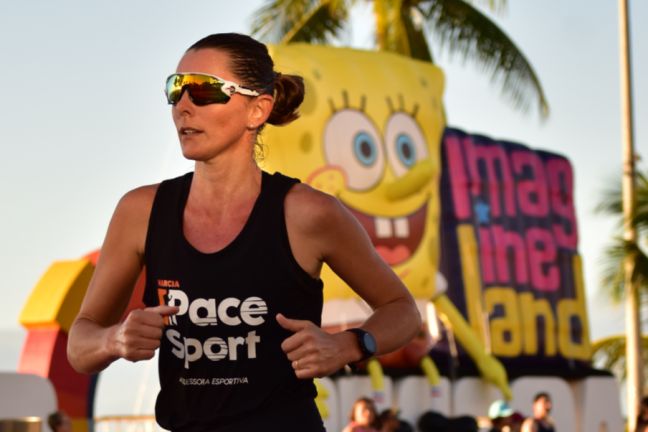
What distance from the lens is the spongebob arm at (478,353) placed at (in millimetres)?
19938

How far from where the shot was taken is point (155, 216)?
292 centimetres

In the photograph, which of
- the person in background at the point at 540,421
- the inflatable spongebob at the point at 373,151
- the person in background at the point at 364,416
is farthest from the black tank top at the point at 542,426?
the inflatable spongebob at the point at 373,151

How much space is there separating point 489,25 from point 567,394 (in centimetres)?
655

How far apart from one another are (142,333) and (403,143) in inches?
596

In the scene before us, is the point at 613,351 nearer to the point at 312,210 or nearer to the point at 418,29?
the point at 418,29

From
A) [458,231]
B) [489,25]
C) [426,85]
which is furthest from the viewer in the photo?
[489,25]

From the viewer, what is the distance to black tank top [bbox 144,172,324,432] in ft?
9.11

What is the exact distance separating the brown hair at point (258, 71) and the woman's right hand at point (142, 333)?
1.92ft

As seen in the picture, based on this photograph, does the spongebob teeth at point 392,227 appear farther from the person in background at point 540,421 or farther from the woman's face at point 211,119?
the woman's face at point 211,119

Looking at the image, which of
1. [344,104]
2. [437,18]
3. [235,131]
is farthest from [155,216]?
[437,18]

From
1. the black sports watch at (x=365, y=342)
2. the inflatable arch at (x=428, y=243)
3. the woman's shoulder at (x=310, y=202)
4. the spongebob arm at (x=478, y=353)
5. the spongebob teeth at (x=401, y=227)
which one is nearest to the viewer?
the black sports watch at (x=365, y=342)

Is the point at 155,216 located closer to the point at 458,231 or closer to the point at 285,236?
the point at 285,236

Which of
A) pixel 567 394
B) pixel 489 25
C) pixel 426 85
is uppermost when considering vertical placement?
pixel 489 25

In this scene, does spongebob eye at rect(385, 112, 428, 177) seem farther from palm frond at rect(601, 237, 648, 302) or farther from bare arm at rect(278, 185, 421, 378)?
bare arm at rect(278, 185, 421, 378)
